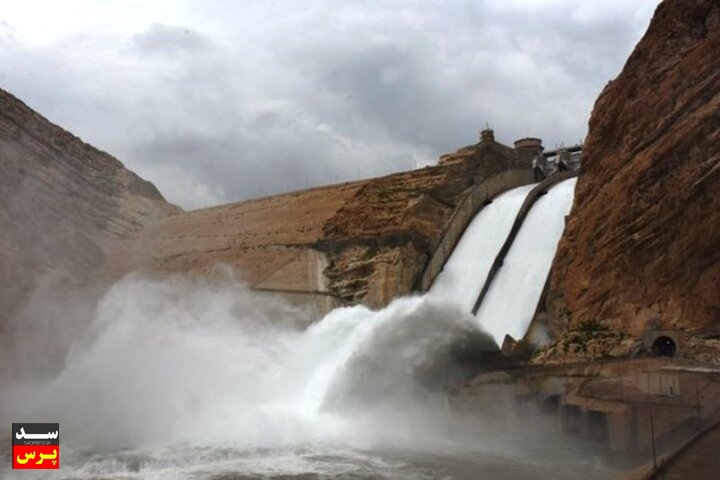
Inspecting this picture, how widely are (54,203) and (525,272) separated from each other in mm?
24635

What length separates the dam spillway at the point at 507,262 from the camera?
2311 cm

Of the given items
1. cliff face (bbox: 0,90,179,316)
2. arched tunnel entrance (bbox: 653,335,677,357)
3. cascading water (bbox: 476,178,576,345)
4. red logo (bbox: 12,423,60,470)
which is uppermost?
cliff face (bbox: 0,90,179,316)

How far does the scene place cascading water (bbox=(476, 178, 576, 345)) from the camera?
2275 centimetres

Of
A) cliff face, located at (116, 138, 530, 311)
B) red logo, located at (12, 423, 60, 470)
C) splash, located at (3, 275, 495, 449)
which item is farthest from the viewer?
cliff face, located at (116, 138, 530, 311)

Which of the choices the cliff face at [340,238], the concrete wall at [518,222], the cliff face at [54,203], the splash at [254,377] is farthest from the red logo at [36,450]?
the cliff face at [54,203]

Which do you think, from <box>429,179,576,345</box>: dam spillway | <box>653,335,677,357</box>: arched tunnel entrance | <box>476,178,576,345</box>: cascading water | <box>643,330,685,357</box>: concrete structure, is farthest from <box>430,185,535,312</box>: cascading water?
<box>653,335,677,357</box>: arched tunnel entrance

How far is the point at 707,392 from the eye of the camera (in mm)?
14008

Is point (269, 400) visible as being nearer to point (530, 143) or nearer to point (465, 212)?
point (465, 212)

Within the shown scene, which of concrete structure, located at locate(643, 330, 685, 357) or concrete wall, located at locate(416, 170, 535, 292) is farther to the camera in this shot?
concrete wall, located at locate(416, 170, 535, 292)

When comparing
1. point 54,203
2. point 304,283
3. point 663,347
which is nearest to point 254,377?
point 304,283

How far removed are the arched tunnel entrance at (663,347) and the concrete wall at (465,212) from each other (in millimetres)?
9922

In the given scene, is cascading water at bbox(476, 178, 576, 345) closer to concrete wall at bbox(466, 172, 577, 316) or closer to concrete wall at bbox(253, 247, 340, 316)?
concrete wall at bbox(466, 172, 577, 316)

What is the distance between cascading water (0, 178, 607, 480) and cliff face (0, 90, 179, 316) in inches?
216

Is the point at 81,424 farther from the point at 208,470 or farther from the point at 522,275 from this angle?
the point at 522,275
